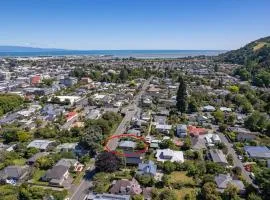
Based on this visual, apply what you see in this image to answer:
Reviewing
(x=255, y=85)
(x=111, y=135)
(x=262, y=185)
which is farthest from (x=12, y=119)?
(x=255, y=85)

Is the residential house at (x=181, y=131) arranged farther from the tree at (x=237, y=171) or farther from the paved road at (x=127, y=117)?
the tree at (x=237, y=171)

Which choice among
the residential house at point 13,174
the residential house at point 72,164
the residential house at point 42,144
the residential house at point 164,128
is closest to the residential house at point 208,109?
the residential house at point 164,128

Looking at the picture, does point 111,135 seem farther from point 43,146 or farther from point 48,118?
point 48,118

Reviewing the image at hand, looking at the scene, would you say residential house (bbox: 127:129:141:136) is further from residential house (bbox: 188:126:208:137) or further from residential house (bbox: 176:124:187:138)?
residential house (bbox: 188:126:208:137)

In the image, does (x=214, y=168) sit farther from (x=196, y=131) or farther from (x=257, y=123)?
(x=257, y=123)

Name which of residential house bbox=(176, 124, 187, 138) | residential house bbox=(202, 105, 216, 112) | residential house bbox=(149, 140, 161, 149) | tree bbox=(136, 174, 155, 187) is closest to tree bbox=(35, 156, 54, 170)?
tree bbox=(136, 174, 155, 187)
